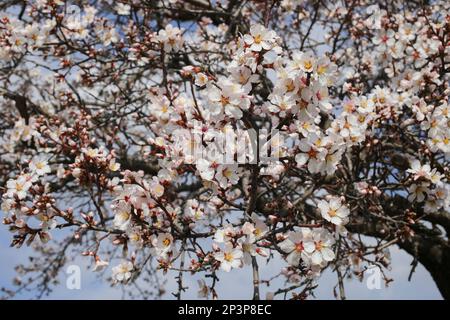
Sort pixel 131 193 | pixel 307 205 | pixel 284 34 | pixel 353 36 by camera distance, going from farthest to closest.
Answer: pixel 284 34, pixel 353 36, pixel 307 205, pixel 131 193

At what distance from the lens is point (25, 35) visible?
4.23 metres

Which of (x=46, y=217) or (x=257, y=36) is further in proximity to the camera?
(x=46, y=217)

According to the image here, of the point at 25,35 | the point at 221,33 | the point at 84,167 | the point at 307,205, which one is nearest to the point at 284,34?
the point at 221,33

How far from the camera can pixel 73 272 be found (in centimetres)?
324

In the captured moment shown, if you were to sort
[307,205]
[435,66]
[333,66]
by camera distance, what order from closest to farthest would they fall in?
[333,66] → [435,66] → [307,205]

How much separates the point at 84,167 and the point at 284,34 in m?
4.25

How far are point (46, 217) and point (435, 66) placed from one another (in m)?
3.14

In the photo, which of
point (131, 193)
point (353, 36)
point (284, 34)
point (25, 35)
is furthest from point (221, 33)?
point (131, 193)

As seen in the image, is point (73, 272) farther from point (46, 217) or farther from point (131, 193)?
point (131, 193)

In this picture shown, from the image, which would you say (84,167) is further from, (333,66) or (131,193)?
(333,66)

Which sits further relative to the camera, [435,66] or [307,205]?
[307,205]

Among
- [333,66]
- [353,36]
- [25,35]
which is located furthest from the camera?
[353,36]

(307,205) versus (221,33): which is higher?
(221,33)
